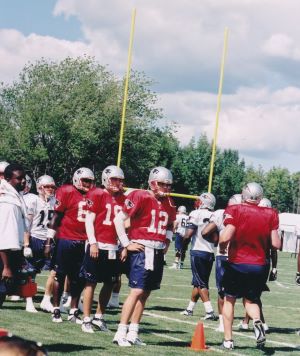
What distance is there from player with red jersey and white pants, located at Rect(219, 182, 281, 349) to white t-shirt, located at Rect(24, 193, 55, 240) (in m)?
3.99

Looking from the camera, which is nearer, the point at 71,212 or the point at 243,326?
the point at 71,212

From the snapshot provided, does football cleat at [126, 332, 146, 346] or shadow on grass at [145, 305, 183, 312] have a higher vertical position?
football cleat at [126, 332, 146, 346]

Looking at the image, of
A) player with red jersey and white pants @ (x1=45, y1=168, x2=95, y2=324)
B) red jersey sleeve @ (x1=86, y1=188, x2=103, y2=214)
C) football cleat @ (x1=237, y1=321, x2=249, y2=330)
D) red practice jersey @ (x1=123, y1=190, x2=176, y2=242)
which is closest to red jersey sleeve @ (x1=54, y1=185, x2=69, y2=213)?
player with red jersey and white pants @ (x1=45, y1=168, x2=95, y2=324)

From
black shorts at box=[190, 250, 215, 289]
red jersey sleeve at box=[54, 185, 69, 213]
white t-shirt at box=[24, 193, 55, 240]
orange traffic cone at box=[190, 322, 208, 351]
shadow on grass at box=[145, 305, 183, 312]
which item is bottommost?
shadow on grass at box=[145, 305, 183, 312]

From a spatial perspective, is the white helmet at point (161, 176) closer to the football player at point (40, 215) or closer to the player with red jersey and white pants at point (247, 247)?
the player with red jersey and white pants at point (247, 247)

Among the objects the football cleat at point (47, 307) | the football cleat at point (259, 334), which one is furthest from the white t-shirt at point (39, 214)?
the football cleat at point (259, 334)

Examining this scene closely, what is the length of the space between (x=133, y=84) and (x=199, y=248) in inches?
1948

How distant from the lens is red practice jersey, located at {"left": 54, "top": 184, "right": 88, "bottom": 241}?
10.5 m

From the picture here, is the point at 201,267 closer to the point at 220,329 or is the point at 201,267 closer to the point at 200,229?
the point at 200,229

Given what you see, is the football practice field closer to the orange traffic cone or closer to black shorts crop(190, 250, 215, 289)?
the orange traffic cone

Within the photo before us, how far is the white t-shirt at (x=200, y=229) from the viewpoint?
12.3 metres

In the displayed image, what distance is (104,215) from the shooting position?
9602mm

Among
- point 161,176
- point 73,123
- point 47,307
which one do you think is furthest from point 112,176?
point 73,123

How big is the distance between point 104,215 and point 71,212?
106 cm
